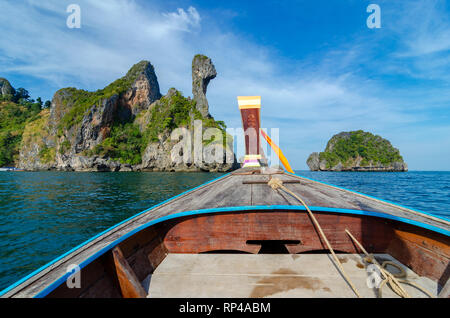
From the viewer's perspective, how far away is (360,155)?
82.6 meters

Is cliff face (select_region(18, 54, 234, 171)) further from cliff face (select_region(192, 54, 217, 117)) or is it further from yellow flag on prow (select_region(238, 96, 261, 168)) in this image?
yellow flag on prow (select_region(238, 96, 261, 168))

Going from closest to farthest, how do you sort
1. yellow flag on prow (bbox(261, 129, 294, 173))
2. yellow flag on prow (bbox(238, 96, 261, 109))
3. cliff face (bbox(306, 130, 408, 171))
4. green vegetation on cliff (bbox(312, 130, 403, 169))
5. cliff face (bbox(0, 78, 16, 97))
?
yellow flag on prow (bbox(261, 129, 294, 173)) < yellow flag on prow (bbox(238, 96, 261, 109)) < cliff face (bbox(306, 130, 408, 171)) < green vegetation on cliff (bbox(312, 130, 403, 169)) < cliff face (bbox(0, 78, 16, 97))

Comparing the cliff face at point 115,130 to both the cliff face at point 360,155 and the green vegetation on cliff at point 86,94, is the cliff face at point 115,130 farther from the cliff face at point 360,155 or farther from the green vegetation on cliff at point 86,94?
the cliff face at point 360,155

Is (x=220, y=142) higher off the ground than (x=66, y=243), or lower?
higher

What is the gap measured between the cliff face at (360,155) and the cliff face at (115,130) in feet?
204

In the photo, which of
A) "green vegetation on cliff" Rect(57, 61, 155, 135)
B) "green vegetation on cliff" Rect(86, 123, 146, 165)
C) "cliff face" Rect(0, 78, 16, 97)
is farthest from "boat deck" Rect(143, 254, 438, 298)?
"cliff face" Rect(0, 78, 16, 97)

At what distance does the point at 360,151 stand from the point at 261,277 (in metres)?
98.3

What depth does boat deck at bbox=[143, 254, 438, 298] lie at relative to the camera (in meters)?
1.76

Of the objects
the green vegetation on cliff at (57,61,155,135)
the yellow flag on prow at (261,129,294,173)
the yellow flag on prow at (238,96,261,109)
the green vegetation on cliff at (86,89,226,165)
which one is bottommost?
the yellow flag on prow at (261,129,294,173)

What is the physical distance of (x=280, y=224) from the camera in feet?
8.05
